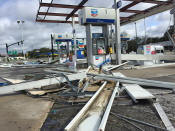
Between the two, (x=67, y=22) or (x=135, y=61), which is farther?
(x=67, y=22)

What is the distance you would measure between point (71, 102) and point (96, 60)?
31.9ft

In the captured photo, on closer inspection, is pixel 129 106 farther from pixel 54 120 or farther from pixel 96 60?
pixel 96 60

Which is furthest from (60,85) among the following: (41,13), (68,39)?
(68,39)

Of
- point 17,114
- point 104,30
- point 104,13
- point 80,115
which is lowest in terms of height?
point 17,114

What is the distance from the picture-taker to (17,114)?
11.0 feet

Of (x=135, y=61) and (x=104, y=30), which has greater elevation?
(x=104, y=30)

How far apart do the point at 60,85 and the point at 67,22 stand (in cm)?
1908

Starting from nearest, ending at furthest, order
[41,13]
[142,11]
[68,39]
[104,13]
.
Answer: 1. [104,13]
2. [41,13]
3. [142,11]
4. [68,39]

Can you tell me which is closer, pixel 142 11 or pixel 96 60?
pixel 96 60

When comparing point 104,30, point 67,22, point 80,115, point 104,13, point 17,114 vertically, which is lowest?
point 17,114

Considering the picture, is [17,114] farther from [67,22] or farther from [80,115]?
[67,22]

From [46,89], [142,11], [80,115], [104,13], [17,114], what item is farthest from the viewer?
[142,11]

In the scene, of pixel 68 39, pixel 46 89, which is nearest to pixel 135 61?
pixel 46 89

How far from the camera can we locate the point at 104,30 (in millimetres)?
14164
